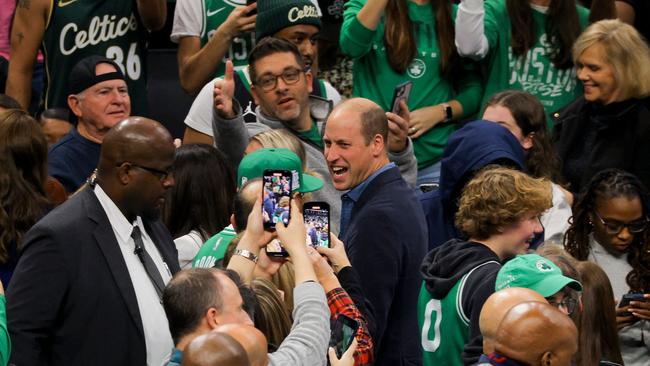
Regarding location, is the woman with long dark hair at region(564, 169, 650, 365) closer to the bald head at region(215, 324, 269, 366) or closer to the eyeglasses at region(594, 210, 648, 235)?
the eyeglasses at region(594, 210, 648, 235)

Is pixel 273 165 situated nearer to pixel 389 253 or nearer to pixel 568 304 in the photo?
pixel 389 253

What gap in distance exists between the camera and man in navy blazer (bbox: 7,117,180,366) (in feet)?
15.7

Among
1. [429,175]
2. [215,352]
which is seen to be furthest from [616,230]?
[215,352]

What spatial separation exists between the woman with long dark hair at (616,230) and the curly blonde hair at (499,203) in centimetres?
130

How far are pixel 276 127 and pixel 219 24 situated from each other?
4.31 feet

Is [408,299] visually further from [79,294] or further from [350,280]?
[79,294]

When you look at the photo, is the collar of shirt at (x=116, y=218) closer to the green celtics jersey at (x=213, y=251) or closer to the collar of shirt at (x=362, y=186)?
the green celtics jersey at (x=213, y=251)

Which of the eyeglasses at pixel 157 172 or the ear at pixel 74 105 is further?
the ear at pixel 74 105

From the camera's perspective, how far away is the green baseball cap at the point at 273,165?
5.84m

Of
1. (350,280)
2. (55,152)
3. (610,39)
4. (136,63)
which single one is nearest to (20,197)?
(55,152)

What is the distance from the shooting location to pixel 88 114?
24.1 ft

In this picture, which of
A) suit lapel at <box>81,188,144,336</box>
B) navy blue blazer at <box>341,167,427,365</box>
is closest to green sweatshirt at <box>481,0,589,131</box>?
navy blue blazer at <box>341,167,427,365</box>

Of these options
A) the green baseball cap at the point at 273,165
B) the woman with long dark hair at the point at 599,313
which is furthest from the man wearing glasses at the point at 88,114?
the woman with long dark hair at the point at 599,313

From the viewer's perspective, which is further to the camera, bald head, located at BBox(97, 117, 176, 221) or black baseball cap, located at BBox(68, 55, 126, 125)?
black baseball cap, located at BBox(68, 55, 126, 125)
